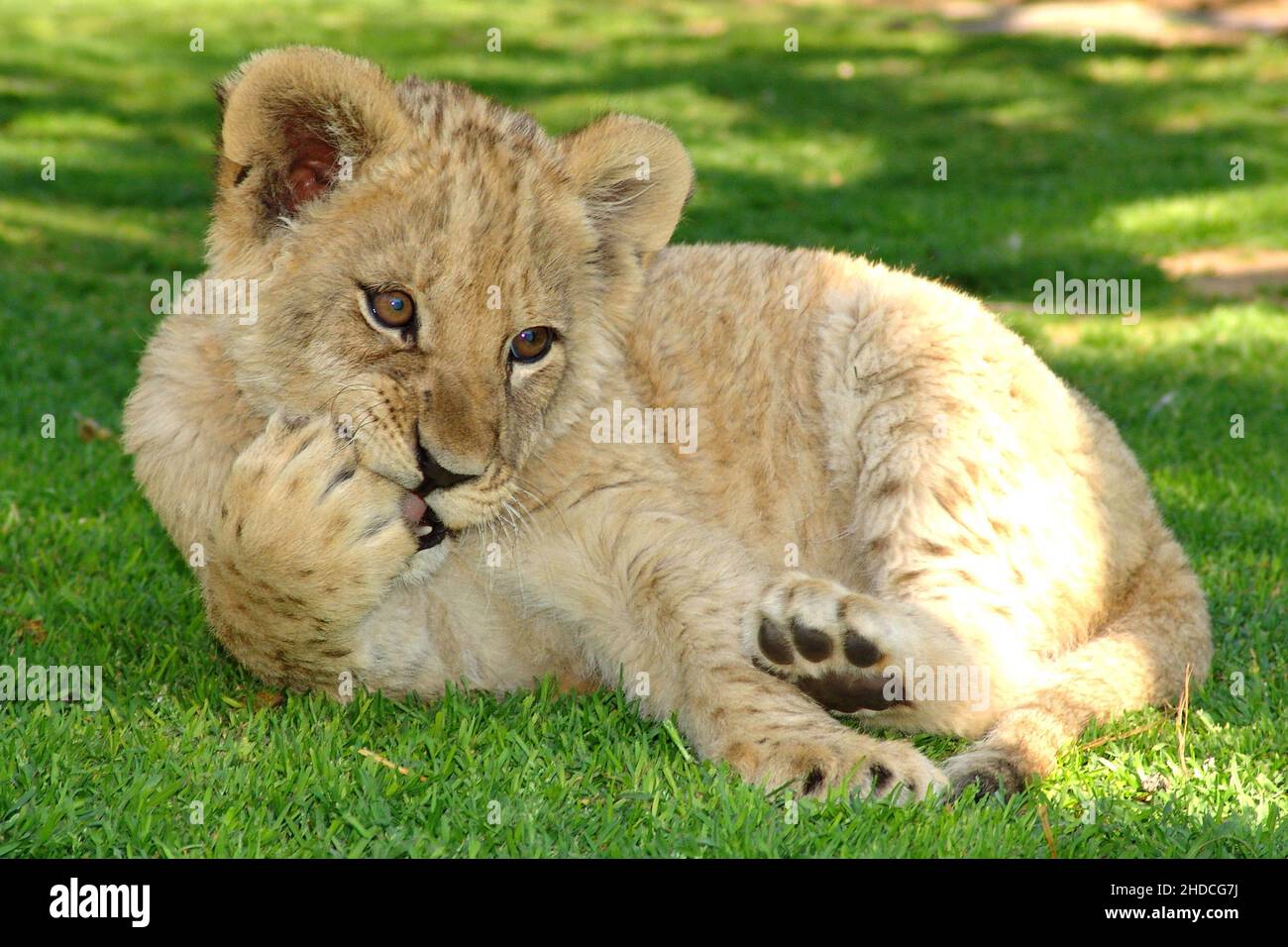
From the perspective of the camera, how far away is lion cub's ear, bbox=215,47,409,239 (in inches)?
139

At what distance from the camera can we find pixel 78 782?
10.5ft

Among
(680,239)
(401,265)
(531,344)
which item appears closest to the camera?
(401,265)

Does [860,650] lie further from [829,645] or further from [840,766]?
[840,766]

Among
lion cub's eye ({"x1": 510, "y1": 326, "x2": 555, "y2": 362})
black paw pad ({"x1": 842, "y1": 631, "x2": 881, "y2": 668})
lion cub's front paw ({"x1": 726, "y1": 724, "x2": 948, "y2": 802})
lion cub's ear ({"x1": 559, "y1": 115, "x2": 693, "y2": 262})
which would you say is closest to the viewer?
lion cub's front paw ({"x1": 726, "y1": 724, "x2": 948, "y2": 802})

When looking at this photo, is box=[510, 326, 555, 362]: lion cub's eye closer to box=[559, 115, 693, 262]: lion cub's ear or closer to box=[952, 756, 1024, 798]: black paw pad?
box=[559, 115, 693, 262]: lion cub's ear

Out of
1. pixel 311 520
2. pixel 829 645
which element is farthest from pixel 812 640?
pixel 311 520

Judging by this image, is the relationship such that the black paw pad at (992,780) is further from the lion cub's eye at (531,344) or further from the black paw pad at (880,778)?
the lion cub's eye at (531,344)

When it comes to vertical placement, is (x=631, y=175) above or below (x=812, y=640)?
above

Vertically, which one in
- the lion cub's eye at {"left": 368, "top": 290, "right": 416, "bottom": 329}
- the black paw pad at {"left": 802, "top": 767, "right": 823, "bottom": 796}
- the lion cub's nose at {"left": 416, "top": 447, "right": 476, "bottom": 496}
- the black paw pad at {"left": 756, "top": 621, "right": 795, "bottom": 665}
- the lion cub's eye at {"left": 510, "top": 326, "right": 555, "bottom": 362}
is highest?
the lion cub's eye at {"left": 368, "top": 290, "right": 416, "bottom": 329}

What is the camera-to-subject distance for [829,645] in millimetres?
3600

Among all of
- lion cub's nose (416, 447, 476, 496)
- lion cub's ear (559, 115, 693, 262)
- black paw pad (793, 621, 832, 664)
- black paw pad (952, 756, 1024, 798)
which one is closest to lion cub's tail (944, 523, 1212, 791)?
black paw pad (952, 756, 1024, 798)

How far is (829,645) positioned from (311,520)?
1337 mm

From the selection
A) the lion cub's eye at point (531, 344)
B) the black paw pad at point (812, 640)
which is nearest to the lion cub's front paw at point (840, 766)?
the black paw pad at point (812, 640)

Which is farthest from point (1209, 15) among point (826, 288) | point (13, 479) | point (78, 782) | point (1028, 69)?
point (78, 782)
